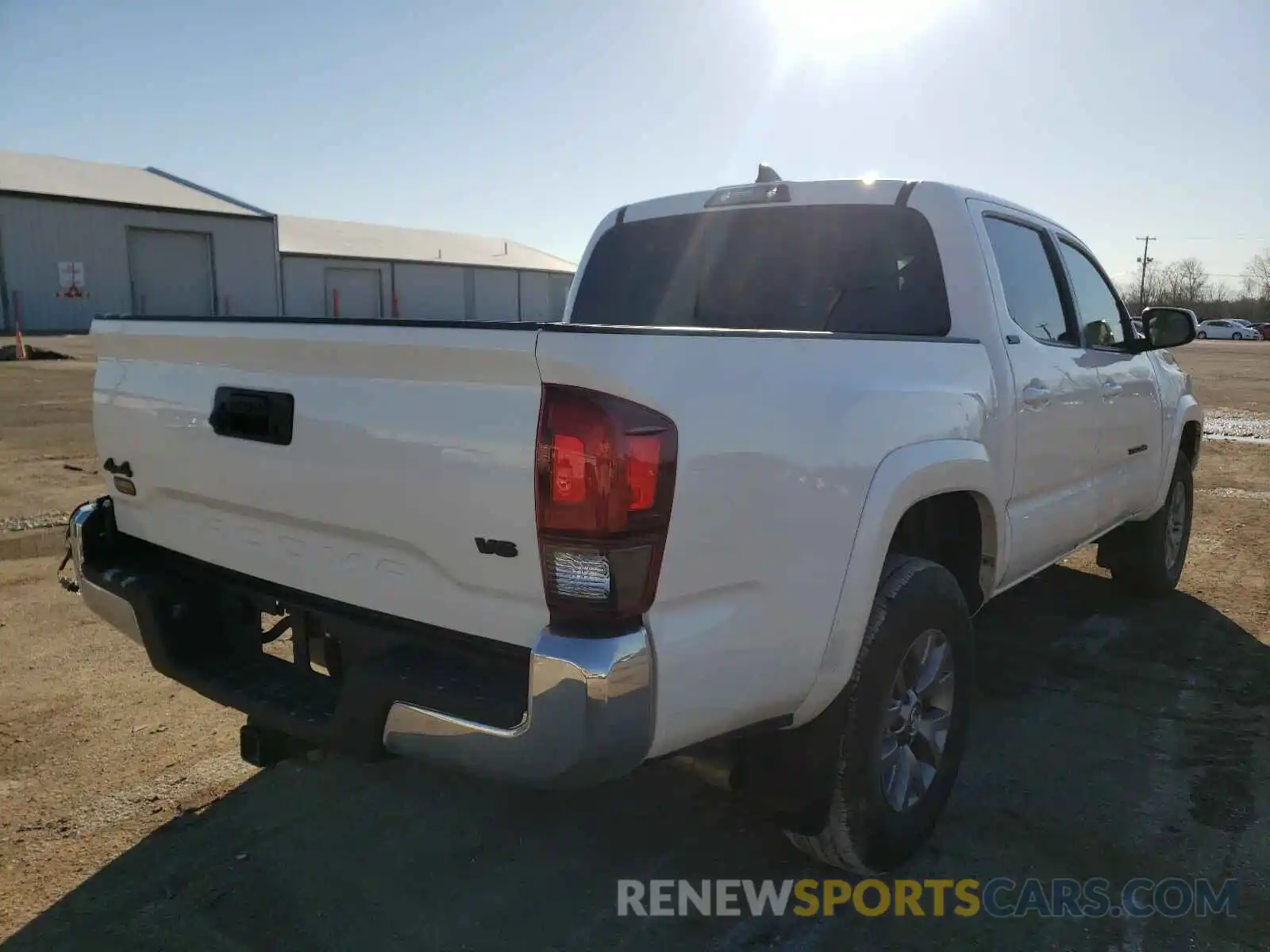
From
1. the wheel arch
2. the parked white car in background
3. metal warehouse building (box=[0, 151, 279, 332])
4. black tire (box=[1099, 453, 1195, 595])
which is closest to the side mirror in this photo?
the wheel arch

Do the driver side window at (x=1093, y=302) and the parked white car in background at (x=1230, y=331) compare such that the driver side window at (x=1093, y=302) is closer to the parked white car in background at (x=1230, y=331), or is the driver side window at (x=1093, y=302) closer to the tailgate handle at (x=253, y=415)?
the tailgate handle at (x=253, y=415)

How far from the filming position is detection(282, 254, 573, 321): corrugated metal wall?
3547 cm

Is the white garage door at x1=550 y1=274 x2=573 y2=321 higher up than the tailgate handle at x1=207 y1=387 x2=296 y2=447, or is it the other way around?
the white garage door at x1=550 y1=274 x2=573 y2=321

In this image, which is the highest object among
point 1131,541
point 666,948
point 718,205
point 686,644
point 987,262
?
point 718,205

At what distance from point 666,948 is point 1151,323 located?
12.9 feet

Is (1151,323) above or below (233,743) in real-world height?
above

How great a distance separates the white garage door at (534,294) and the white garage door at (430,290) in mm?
3670

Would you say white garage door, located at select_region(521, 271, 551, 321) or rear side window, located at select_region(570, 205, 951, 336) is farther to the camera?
white garage door, located at select_region(521, 271, 551, 321)

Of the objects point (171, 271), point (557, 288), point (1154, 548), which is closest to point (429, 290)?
point (557, 288)

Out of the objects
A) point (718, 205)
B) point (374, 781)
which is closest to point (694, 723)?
point (374, 781)

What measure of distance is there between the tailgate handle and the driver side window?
3.42m

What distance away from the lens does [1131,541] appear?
17.3 ft

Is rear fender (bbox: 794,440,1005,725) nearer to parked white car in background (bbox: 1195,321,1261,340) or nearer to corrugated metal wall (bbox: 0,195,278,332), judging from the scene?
corrugated metal wall (bbox: 0,195,278,332)

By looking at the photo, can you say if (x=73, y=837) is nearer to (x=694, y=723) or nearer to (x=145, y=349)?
(x=145, y=349)
